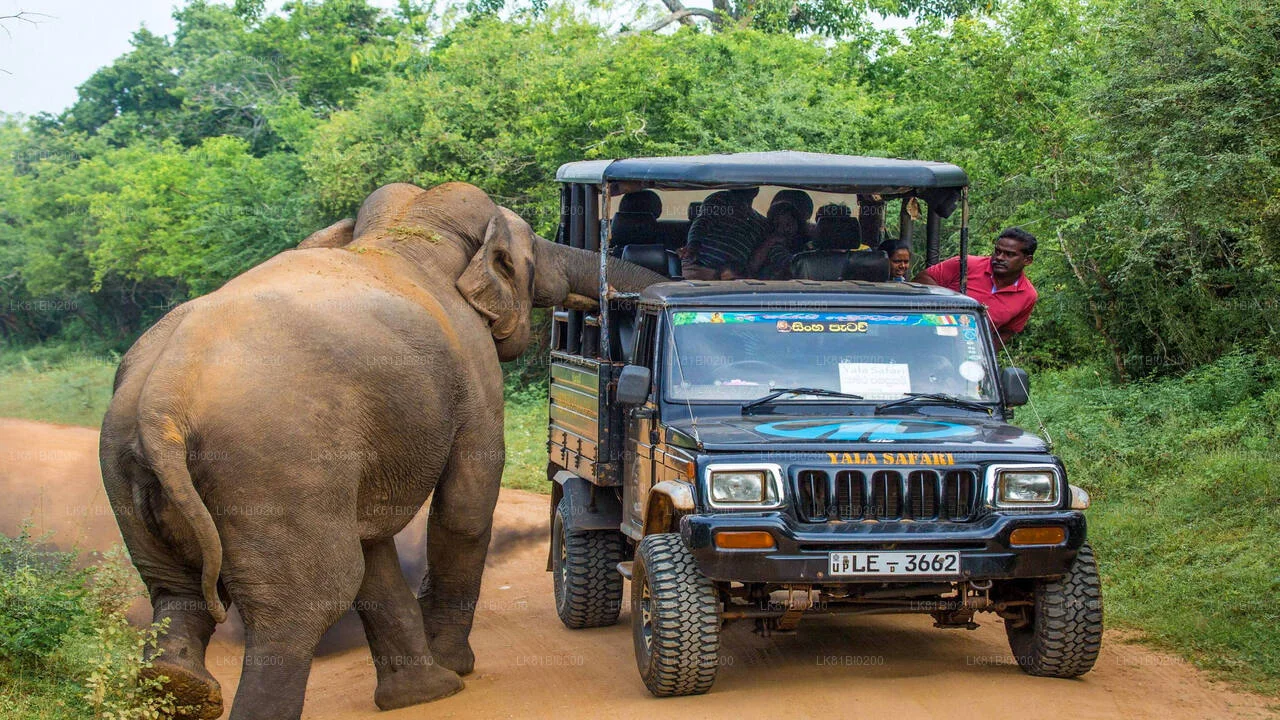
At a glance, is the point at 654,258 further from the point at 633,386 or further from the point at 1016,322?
the point at 1016,322

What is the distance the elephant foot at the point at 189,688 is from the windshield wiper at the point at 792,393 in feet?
9.19

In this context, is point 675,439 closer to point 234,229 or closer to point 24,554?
point 24,554

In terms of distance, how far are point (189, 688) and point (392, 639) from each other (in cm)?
128

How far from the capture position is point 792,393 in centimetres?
711

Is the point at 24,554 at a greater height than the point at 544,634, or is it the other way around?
the point at 24,554

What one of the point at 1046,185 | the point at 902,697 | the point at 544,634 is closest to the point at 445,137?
the point at 1046,185

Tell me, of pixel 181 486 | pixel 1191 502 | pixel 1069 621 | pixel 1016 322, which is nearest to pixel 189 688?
pixel 181 486

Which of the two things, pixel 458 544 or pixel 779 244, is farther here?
pixel 779 244

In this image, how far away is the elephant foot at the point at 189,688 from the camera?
588cm

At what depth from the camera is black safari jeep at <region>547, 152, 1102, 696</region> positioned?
20.2 feet

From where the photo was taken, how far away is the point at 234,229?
2661 centimetres

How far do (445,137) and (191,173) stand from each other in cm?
1131

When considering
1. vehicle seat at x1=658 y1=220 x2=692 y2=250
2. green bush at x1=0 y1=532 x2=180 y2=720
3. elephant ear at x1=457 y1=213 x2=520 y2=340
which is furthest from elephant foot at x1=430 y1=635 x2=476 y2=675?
vehicle seat at x1=658 y1=220 x2=692 y2=250

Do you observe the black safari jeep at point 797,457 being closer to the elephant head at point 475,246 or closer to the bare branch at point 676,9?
the elephant head at point 475,246
